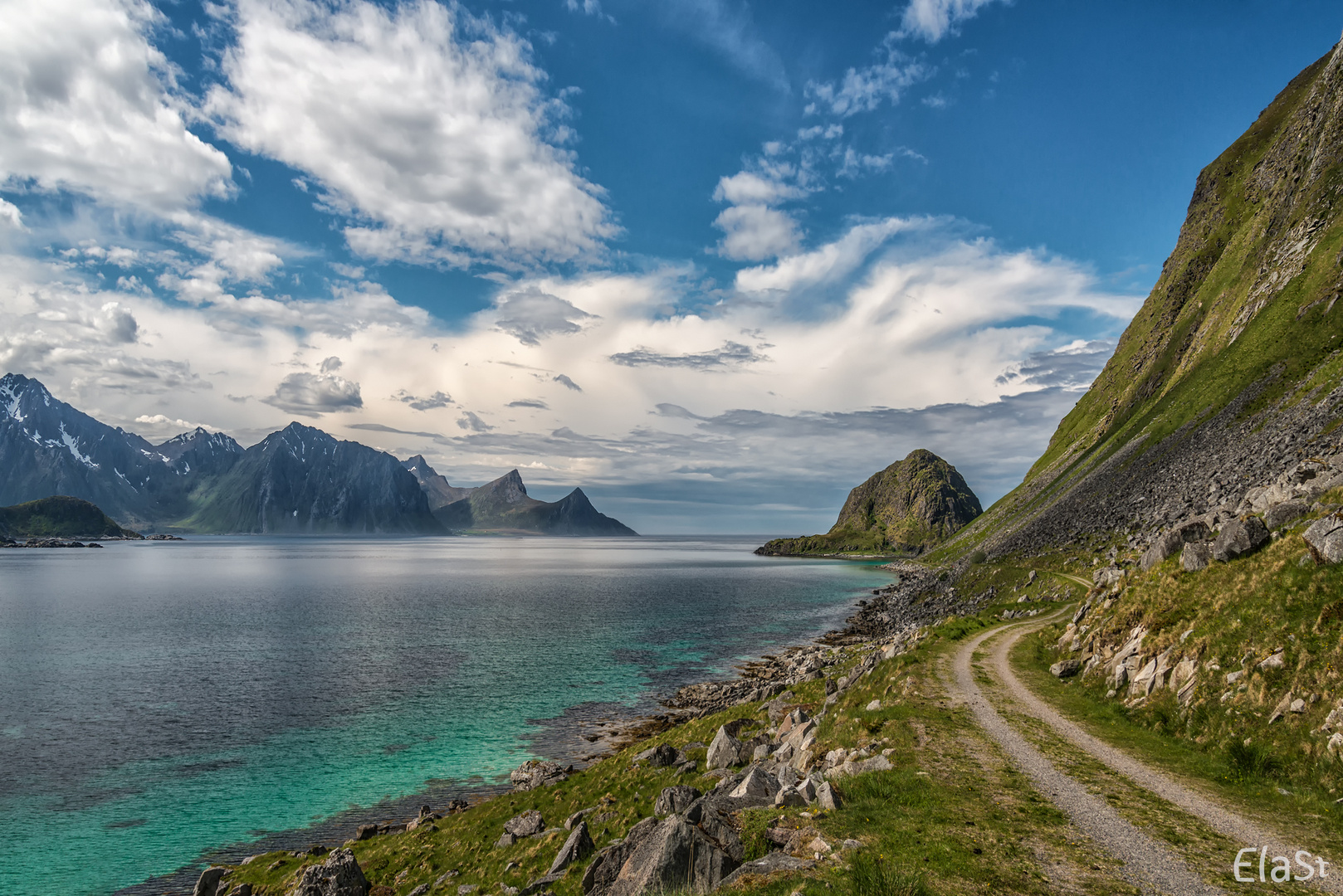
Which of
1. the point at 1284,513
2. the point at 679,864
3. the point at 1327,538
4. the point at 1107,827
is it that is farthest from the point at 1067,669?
the point at 679,864

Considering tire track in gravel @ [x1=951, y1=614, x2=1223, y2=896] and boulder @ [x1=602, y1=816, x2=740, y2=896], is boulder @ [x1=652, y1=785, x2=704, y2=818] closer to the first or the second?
boulder @ [x1=602, y1=816, x2=740, y2=896]

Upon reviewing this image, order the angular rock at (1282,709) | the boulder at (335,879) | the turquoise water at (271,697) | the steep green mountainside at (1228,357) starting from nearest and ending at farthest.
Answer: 1. the angular rock at (1282,709)
2. the boulder at (335,879)
3. the turquoise water at (271,697)
4. the steep green mountainside at (1228,357)

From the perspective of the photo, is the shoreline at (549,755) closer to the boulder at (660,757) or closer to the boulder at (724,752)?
the boulder at (660,757)

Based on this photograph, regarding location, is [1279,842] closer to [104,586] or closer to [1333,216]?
[1333,216]

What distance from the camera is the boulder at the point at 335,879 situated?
25.5m

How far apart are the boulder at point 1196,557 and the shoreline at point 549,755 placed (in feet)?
96.6

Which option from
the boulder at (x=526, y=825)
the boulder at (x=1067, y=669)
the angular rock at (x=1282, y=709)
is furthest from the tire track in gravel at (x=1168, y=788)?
the boulder at (x=526, y=825)

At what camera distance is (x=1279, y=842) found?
50.5 ft

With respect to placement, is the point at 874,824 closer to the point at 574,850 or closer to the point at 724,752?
the point at 574,850

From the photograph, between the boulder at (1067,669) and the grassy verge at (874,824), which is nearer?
the grassy verge at (874,824)

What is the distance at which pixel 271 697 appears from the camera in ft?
205

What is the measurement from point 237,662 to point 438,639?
25.9 metres

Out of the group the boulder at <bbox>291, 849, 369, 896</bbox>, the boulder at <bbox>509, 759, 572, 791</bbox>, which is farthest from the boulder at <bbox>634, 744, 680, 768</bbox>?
the boulder at <bbox>291, 849, 369, 896</bbox>

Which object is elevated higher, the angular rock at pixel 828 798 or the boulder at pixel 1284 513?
the boulder at pixel 1284 513
